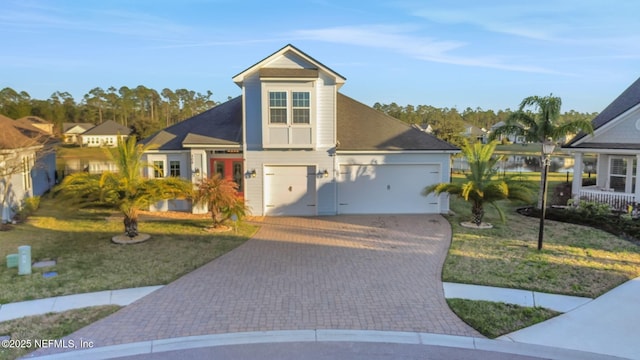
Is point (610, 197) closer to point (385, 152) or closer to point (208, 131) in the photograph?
point (385, 152)

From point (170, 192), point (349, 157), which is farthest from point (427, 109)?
point (170, 192)

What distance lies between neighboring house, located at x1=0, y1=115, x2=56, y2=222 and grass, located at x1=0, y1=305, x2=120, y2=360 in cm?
956

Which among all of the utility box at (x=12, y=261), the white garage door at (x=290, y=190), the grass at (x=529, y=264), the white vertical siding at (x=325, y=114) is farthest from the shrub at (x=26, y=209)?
the grass at (x=529, y=264)

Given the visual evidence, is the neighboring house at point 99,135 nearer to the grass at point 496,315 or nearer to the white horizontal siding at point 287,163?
the white horizontal siding at point 287,163

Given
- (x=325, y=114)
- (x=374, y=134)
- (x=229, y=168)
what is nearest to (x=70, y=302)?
(x=229, y=168)

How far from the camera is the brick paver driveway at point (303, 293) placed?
7.27 metres

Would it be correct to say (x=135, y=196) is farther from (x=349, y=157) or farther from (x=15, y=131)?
(x=15, y=131)

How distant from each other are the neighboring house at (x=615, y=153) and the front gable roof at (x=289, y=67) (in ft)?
36.8

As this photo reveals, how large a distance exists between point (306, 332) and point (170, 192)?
7.94 meters

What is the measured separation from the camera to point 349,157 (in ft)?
58.2

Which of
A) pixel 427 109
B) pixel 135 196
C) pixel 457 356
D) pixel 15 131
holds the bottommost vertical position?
pixel 457 356

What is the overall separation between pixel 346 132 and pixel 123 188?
933 cm

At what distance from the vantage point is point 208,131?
60.1 feet

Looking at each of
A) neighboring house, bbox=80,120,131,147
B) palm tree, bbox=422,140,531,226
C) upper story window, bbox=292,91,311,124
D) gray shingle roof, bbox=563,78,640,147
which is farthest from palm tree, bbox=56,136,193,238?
neighboring house, bbox=80,120,131,147
